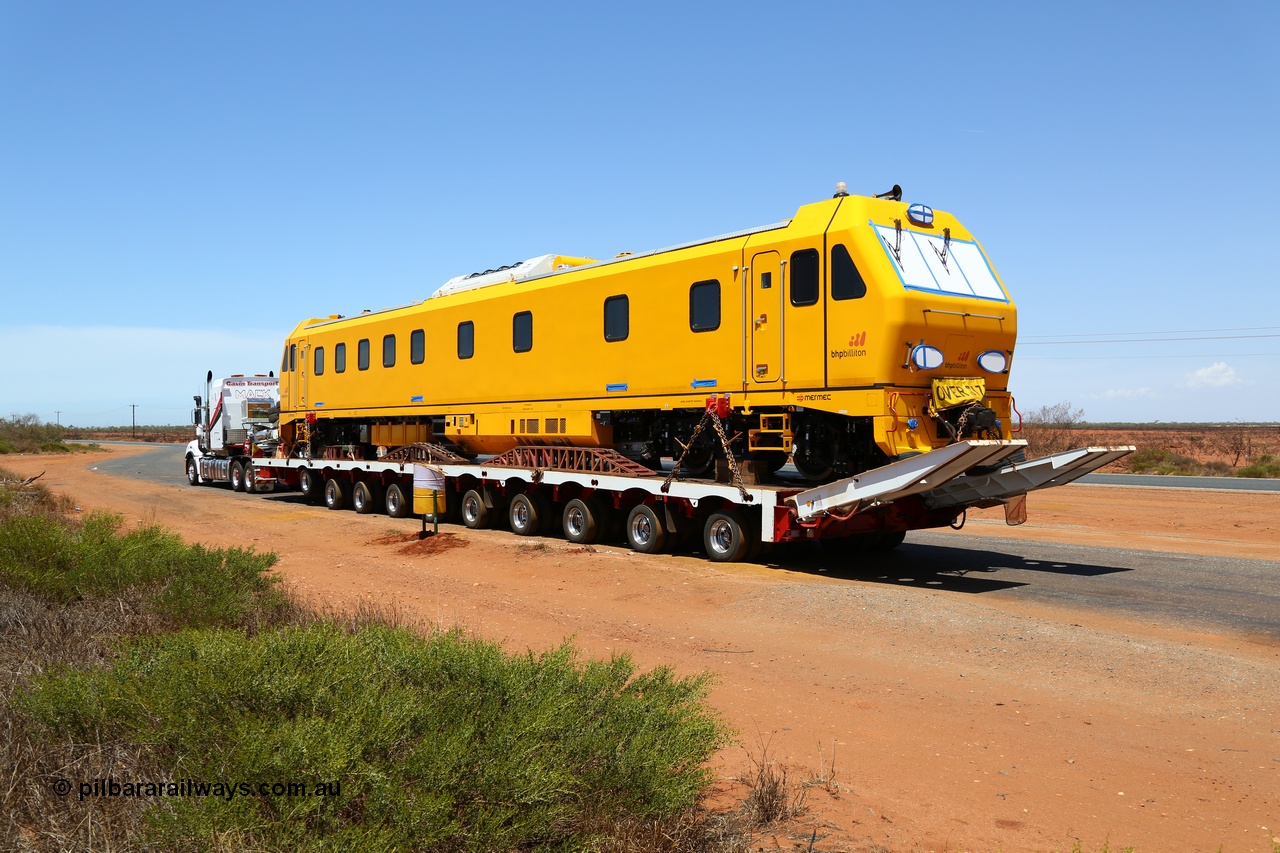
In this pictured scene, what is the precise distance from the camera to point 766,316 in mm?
12898

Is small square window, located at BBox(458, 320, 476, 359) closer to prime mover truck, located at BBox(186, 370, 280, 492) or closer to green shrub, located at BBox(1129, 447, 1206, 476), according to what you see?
prime mover truck, located at BBox(186, 370, 280, 492)

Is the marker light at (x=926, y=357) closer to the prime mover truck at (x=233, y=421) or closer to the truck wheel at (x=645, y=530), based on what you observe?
the truck wheel at (x=645, y=530)

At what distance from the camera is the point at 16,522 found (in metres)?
10.2

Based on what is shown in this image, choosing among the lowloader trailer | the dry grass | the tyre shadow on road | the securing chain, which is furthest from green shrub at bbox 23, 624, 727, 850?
the securing chain

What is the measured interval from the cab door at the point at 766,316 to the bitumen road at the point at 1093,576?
2709 millimetres

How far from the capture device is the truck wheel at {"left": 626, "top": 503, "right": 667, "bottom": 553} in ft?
47.6

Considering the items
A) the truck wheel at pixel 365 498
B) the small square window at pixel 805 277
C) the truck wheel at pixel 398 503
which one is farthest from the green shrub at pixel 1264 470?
the truck wheel at pixel 365 498

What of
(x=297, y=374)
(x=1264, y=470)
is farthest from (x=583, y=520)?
(x=1264, y=470)

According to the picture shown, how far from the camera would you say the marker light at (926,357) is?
11.7m

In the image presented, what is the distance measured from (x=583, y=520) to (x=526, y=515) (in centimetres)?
176

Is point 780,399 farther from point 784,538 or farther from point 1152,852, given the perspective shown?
point 1152,852

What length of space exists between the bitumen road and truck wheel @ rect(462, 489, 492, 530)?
624cm

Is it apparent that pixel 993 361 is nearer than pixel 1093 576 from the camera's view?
No

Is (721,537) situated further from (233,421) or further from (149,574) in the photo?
(233,421)
